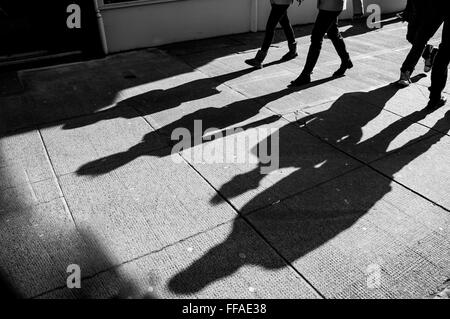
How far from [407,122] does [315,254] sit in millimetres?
2775

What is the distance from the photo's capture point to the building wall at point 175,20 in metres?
7.08

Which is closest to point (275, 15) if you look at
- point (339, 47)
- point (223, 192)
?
point (339, 47)

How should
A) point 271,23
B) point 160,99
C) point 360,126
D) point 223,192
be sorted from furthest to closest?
1. point 271,23
2. point 160,99
3. point 360,126
4. point 223,192

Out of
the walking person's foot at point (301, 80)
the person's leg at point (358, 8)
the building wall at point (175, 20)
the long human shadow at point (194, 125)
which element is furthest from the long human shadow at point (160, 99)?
the person's leg at point (358, 8)

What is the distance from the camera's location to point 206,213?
130 inches

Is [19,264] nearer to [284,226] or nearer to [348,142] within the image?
[284,226]

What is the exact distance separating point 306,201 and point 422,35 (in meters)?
3.45

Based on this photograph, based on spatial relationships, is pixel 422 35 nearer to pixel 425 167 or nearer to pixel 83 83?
pixel 425 167

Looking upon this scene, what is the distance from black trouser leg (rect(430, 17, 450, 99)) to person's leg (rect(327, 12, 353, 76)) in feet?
5.04

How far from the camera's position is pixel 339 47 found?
239 inches

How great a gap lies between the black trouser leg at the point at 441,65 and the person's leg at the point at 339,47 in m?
1.54

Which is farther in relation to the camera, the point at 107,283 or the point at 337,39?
the point at 337,39

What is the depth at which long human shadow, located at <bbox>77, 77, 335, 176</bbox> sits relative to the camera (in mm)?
3990

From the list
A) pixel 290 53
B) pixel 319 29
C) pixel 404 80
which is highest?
pixel 319 29
